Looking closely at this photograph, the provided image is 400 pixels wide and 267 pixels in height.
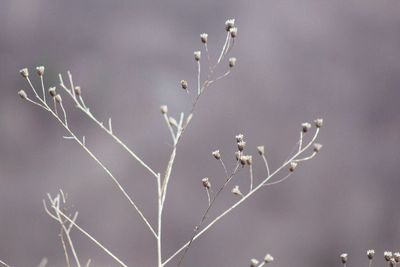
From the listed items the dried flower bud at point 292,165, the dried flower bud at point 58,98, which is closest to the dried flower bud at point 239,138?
the dried flower bud at point 292,165

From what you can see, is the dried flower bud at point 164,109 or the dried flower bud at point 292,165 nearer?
the dried flower bud at point 164,109

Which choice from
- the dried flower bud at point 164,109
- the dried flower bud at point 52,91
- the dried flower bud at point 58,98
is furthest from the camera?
the dried flower bud at point 52,91

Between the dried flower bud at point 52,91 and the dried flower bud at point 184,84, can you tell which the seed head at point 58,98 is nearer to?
the dried flower bud at point 52,91

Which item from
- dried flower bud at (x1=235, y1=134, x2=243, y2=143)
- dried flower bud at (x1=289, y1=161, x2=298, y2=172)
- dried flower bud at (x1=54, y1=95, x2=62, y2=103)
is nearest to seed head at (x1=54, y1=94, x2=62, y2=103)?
dried flower bud at (x1=54, y1=95, x2=62, y2=103)

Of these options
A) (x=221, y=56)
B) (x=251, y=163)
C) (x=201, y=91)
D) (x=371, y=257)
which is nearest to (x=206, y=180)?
(x=251, y=163)

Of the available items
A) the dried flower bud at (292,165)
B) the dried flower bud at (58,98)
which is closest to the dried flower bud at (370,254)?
the dried flower bud at (292,165)

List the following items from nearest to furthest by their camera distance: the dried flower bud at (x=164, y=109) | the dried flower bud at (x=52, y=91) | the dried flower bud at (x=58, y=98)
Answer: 1. the dried flower bud at (x=164, y=109)
2. the dried flower bud at (x=58, y=98)
3. the dried flower bud at (x=52, y=91)

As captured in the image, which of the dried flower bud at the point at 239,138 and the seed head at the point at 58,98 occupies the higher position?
the seed head at the point at 58,98

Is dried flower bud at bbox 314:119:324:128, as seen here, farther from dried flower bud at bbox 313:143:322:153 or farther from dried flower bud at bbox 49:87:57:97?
dried flower bud at bbox 49:87:57:97

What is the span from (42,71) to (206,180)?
6.91 feet

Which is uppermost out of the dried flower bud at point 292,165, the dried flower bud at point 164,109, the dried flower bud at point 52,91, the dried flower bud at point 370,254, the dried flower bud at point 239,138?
the dried flower bud at point 52,91

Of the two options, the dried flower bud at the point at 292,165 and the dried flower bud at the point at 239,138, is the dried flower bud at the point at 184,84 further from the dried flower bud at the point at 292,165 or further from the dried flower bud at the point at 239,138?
the dried flower bud at the point at 292,165

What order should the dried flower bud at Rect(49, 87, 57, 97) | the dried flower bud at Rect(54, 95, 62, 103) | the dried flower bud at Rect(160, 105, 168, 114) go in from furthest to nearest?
the dried flower bud at Rect(49, 87, 57, 97) → the dried flower bud at Rect(54, 95, 62, 103) → the dried flower bud at Rect(160, 105, 168, 114)

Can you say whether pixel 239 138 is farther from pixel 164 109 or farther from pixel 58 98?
pixel 58 98
